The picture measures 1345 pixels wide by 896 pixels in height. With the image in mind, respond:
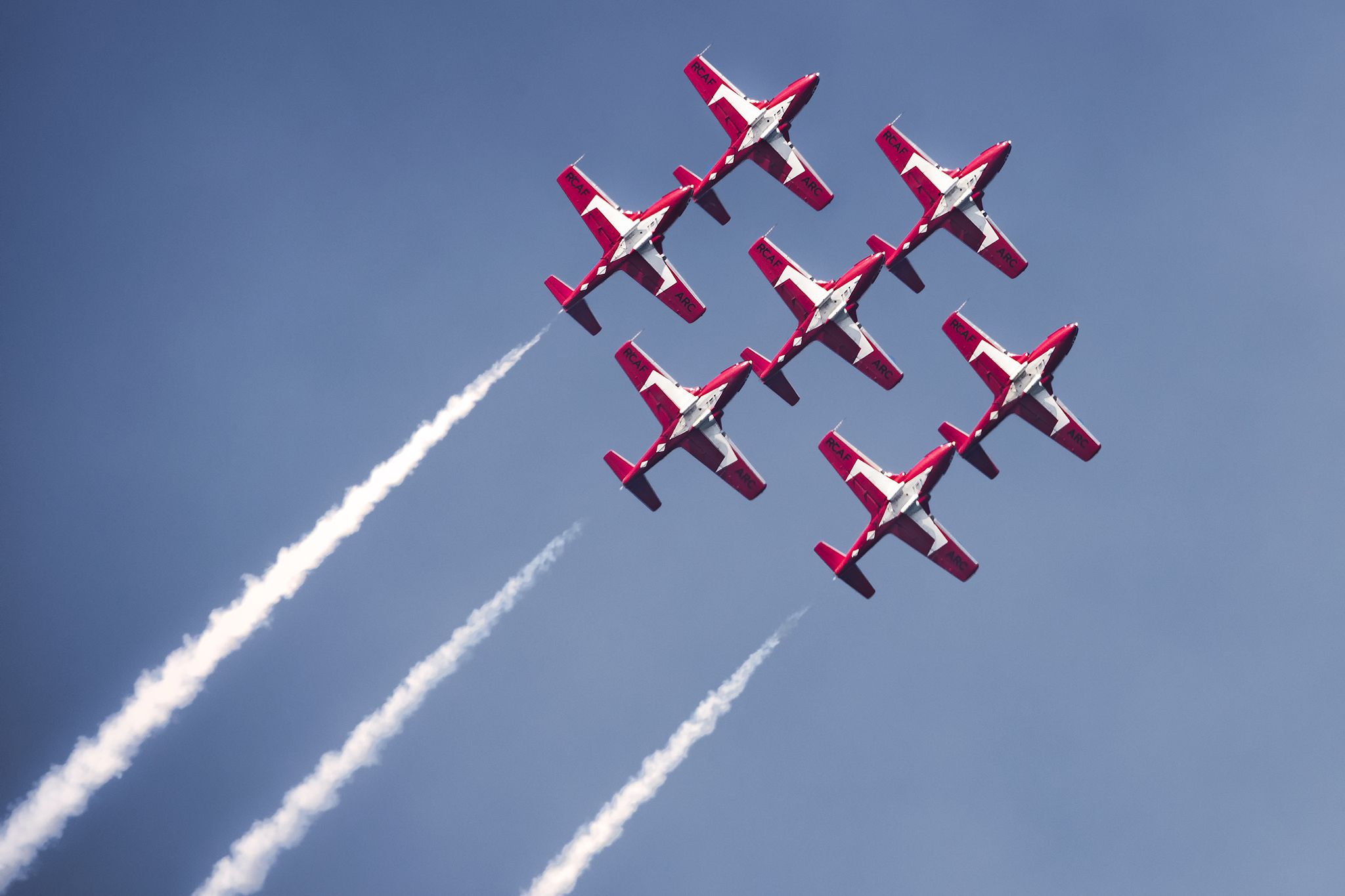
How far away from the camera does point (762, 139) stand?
83688mm

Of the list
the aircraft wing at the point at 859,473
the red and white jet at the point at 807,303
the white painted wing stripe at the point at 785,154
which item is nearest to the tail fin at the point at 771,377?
the red and white jet at the point at 807,303

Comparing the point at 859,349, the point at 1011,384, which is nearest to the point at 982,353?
the point at 1011,384

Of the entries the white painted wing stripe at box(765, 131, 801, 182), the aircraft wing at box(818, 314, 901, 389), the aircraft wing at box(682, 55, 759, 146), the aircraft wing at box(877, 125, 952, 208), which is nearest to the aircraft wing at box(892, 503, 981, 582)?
the aircraft wing at box(818, 314, 901, 389)

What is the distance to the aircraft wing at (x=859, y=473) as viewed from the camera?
8044 cm

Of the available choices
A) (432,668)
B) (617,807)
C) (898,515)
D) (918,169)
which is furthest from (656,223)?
(617,807)

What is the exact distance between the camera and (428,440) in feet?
291

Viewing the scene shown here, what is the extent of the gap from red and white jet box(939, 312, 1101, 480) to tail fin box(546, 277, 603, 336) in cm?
2171

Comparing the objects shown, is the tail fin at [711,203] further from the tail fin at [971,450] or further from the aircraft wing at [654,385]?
the tail fin at [971,450]

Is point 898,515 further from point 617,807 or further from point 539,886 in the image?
point 539,886

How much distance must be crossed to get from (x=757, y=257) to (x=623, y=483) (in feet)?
52.3

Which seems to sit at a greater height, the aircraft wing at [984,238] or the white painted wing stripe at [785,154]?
the white painted wing stripe at [785,154]

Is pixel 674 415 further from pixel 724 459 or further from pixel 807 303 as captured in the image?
pixel 807 303

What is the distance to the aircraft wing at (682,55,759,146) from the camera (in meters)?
84.1

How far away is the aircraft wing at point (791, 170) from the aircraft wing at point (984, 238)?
26.0 feet
